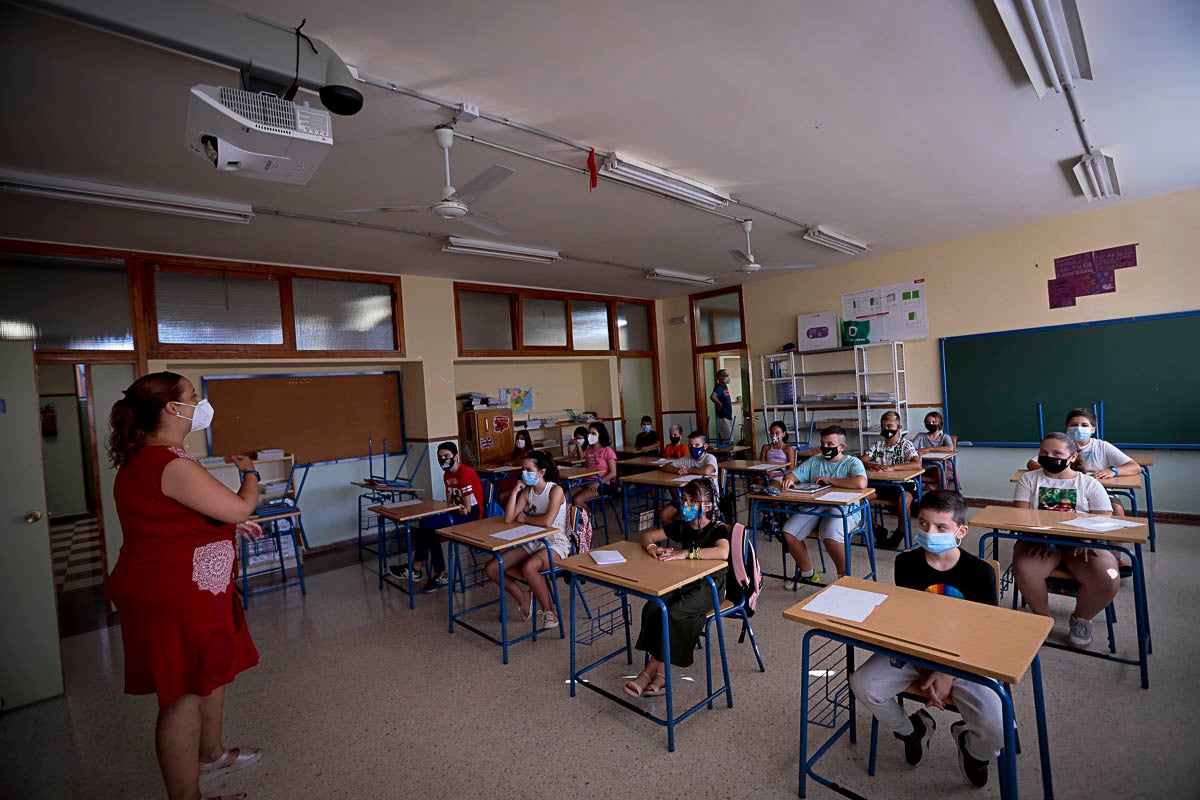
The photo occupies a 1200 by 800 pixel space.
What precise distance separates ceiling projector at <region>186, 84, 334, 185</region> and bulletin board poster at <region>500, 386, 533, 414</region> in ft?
19.0

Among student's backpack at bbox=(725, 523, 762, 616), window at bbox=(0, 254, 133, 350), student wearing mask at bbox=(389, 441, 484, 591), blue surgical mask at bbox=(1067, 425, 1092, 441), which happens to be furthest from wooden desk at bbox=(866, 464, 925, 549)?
window at bbox=(0, 254, 133, 350)

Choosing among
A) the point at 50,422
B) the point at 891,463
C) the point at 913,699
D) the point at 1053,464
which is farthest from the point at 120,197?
the point at 50,422

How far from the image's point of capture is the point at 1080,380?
5.89 meters

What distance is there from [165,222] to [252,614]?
10.2ft

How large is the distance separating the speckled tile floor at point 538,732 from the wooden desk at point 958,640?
351 millimetres

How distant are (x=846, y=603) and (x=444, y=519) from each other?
377cm

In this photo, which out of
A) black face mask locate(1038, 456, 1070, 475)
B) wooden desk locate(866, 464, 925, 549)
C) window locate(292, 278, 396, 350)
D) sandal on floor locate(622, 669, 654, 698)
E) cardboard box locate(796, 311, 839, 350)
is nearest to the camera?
sandal on floor locate(622, 669, 654, 698)

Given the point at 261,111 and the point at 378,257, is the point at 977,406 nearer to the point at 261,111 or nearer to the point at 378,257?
the point at 378,257

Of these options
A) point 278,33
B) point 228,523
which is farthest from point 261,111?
point 228,523

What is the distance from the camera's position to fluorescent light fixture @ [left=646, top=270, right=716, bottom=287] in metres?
7.26

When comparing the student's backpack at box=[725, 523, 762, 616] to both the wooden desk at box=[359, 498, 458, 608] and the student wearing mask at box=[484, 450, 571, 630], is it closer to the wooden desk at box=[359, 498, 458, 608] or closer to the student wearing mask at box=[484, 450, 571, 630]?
the student wearing mask at box=[484, 450, 571, 630]

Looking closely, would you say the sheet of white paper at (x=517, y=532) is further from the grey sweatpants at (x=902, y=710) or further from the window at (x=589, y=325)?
the window at (x=589, y=325)

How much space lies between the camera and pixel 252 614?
14.7 feet

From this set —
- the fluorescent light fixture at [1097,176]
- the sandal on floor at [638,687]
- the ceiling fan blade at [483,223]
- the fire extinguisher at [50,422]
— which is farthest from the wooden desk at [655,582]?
the fire extinguisher at [50,422]
